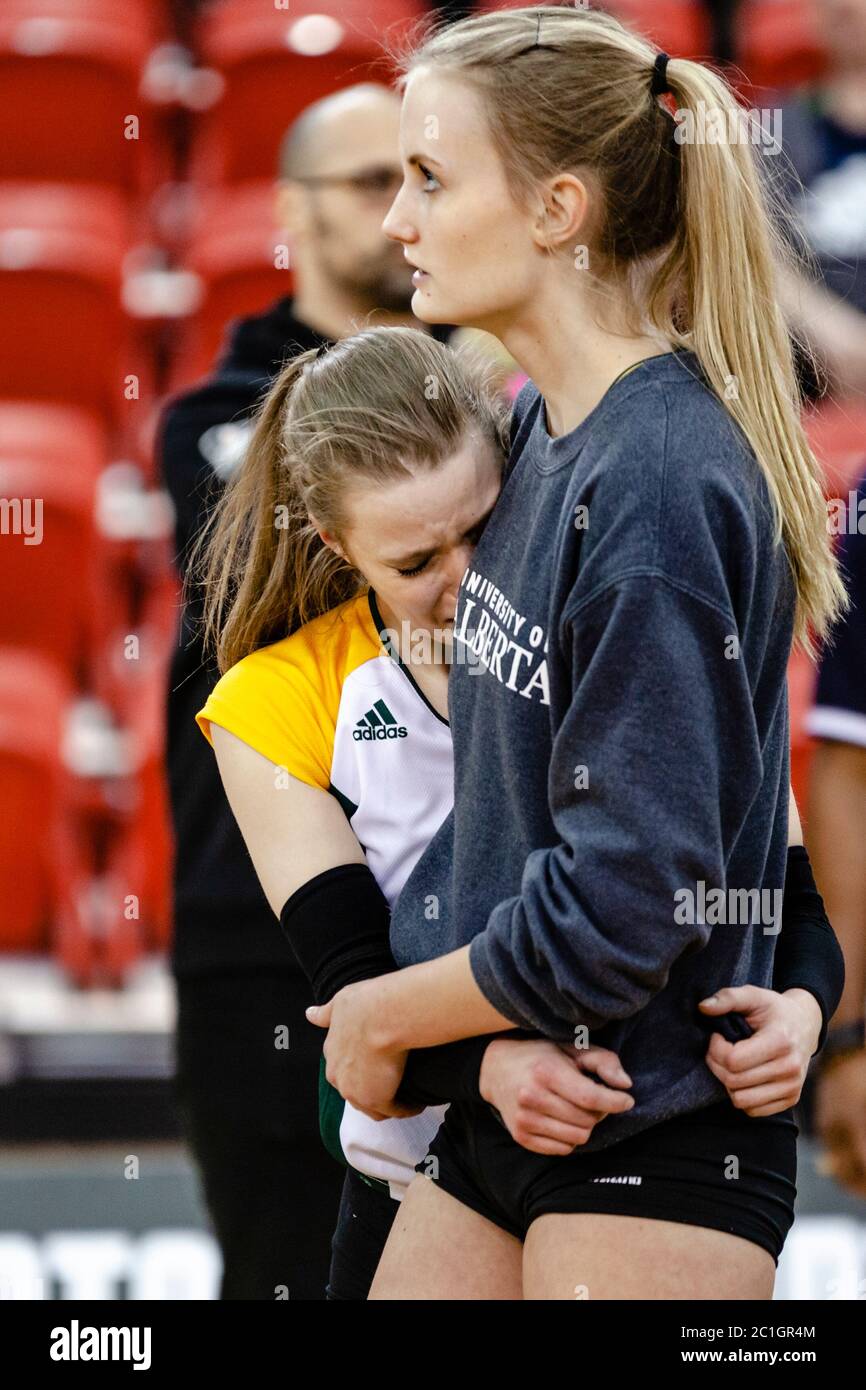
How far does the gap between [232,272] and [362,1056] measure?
228 cm

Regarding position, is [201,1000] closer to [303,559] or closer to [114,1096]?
[114,1096]

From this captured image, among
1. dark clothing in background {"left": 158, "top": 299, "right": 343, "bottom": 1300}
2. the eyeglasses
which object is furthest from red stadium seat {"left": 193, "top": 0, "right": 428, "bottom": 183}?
dark clothing in background {"left": 158, "top": 299, "right": 343, "bottom": 1300}

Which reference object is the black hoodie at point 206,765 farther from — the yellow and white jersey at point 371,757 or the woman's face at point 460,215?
the woman's face at point 460,215

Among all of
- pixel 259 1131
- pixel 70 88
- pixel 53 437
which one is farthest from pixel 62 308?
pixel 259 1131

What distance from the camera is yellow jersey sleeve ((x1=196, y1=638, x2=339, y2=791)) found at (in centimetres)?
140

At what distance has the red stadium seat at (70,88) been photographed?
142 inches

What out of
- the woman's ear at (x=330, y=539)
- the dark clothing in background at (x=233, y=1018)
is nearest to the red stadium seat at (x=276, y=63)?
the dark clothing in background at (x=233, y=1018)

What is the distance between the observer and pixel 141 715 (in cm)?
298

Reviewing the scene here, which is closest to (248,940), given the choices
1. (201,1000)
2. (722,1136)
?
(201,1000)

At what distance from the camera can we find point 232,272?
3.31 m

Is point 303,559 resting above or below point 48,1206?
above

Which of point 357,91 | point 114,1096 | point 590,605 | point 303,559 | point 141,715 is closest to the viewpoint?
point 590,605

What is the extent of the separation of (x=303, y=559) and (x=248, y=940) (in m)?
0.74

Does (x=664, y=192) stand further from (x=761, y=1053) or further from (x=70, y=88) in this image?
(x=70, y=88)
